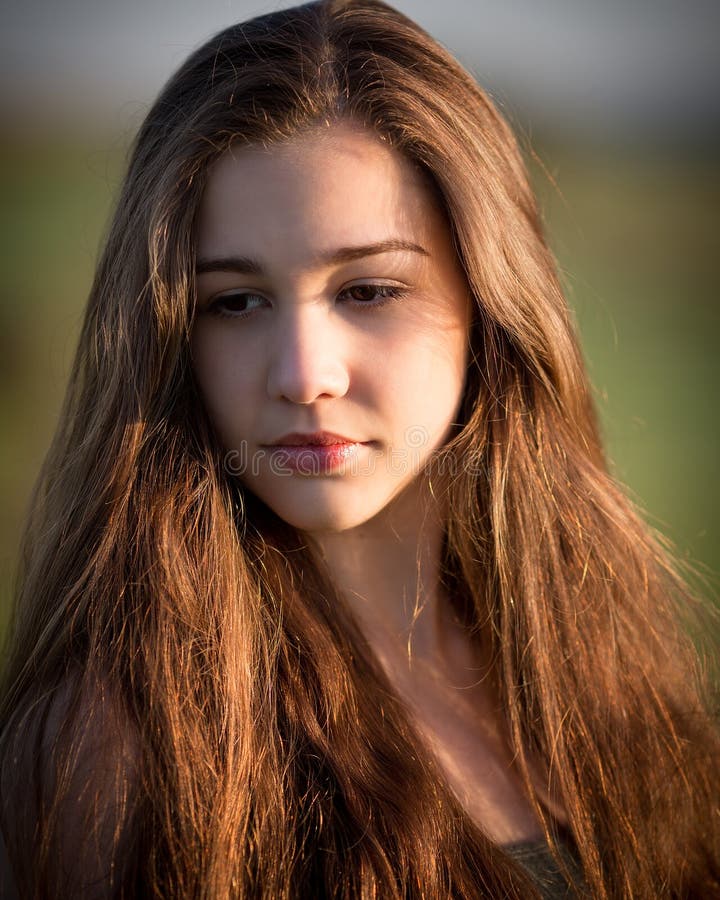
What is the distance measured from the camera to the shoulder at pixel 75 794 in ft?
4.06

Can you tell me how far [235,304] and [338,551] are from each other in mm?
571

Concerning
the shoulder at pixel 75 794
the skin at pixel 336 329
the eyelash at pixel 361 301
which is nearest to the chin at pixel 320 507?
the skin at pixel 336 329

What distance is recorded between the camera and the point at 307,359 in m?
1.41

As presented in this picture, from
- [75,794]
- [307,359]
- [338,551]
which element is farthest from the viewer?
[338,551]

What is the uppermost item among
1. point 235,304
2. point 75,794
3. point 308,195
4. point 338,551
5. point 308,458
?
point 308,195

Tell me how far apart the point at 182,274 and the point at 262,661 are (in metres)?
0.70

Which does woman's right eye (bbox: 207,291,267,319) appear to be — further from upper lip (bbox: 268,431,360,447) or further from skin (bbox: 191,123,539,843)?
upper lip (bbox: 268,431,360,447)

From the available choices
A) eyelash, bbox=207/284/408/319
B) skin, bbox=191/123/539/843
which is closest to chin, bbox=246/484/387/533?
skin, bbox=191/123/539/843

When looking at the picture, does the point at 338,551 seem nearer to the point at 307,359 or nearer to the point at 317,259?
the point at 307,359

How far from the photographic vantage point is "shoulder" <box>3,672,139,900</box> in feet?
4.06

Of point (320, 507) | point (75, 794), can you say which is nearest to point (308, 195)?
point (320, 507)

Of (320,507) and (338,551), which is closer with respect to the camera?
(320,507)

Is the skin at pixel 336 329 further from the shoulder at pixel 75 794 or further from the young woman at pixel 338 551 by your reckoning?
the shoulder at pixel 75 794

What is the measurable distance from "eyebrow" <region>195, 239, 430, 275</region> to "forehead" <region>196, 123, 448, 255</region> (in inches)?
0.5
